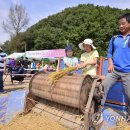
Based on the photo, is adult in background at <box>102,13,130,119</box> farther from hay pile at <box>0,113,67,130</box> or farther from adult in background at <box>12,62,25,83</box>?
adult in background at <box>12,62,25,83</box>

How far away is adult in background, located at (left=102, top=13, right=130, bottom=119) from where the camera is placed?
5.14 m

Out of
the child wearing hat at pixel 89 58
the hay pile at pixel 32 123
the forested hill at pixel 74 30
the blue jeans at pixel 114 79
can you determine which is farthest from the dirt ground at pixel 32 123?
the forested hill at pixel 74 30

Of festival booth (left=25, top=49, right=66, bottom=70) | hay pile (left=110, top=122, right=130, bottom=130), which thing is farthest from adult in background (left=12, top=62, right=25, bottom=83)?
festival booth (left=25, top=49, right=66, bottom=70)

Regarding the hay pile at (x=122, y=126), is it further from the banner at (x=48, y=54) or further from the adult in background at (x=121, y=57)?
the banner at (x=48, y=54)

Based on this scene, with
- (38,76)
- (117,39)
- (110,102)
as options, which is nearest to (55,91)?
(38,76)

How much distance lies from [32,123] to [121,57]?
178 cm

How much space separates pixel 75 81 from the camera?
5125mm

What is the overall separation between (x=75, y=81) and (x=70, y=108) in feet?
1.68

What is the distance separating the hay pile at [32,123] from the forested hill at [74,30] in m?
38.4

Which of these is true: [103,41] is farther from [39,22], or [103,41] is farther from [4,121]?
[4,121]

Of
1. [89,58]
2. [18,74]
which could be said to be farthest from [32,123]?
[18,74]

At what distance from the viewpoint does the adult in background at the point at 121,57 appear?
5.14 metres

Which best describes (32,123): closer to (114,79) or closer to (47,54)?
(114,79)

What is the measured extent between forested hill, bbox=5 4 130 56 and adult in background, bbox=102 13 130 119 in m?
38.7
